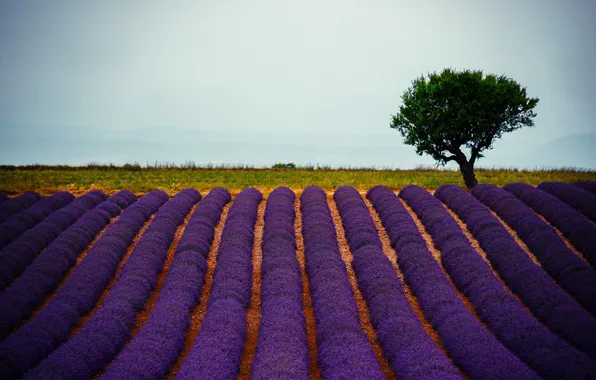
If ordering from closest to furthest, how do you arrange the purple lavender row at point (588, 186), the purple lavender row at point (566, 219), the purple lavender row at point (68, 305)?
1. the purple lavender row at point (68, 305)
2. the purple lavender row at point (566, 219)
3. the purple lavender row at point (588, 186)

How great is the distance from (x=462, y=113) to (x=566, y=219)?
1002 cm

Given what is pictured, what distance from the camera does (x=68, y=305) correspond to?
10586 mm

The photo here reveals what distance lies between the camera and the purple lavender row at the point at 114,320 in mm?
8070

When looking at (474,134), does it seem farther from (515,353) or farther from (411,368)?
(411,368)

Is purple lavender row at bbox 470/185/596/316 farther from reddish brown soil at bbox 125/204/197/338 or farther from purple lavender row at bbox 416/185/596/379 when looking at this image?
reddish brown soil at bbox 125/204/197/338

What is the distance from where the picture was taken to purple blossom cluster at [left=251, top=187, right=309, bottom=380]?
7925mm

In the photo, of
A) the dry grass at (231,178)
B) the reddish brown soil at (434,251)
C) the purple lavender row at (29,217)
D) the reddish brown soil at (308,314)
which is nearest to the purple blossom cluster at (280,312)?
the reddish brown soil at (308,314)

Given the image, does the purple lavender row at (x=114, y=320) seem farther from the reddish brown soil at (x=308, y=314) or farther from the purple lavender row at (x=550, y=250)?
the purple lavender row at (x=550, y=250)

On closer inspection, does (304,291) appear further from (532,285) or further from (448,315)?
(532,285)

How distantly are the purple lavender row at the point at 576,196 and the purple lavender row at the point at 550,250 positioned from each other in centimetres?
236

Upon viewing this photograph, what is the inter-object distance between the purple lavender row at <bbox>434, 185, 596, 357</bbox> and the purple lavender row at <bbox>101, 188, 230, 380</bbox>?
8260 millimetres

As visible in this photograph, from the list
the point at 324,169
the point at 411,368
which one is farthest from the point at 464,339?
the point at 324,169

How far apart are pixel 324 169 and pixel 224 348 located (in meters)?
26.9

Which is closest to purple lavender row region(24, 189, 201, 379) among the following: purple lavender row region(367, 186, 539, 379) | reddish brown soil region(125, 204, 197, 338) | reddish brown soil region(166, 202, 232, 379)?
reddish brown soil region(125, 204, 197, 338)
